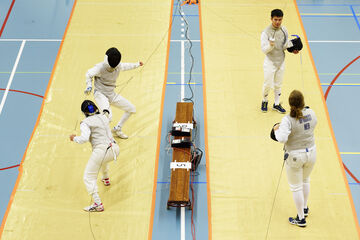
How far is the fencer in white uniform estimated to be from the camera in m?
6.11

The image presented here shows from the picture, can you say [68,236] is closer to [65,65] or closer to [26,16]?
[65,65]

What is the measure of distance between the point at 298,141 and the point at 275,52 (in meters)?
1.83

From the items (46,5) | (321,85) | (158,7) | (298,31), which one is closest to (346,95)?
(321,85)

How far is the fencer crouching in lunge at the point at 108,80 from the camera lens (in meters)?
5.66

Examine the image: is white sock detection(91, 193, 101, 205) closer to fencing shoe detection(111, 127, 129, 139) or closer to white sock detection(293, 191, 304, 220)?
fencing shoe detection(111, 127, 129, 139)

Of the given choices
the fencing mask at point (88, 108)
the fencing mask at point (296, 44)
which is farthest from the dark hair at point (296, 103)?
the fencing mask at point (88, 108)

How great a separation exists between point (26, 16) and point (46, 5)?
0.50 m

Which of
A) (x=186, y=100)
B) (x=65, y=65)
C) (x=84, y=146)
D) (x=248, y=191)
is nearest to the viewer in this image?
(x=248, y=191)

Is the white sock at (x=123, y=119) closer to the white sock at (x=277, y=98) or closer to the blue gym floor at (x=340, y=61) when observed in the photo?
the white sock at (x=277, y=98)

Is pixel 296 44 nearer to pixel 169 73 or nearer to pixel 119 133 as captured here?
pixel 169 73

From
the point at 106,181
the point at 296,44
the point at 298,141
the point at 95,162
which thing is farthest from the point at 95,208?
the point at 296,44

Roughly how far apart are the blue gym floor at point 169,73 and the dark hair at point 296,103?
→ 1.65 m

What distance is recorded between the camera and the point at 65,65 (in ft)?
24.8

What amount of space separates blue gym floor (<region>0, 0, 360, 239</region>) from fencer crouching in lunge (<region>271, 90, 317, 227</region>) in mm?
1003
